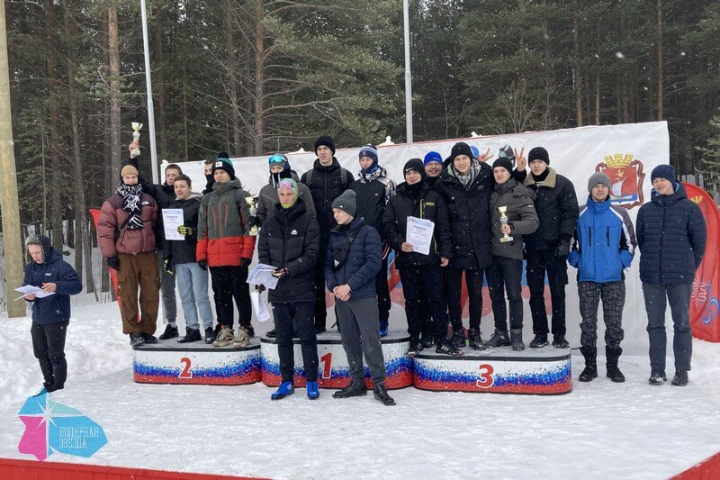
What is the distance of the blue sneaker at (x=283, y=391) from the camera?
16.9ft

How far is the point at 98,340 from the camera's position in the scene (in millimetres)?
7898

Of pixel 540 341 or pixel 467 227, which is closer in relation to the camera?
pixel 467 227

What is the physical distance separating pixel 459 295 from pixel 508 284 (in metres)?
0.45

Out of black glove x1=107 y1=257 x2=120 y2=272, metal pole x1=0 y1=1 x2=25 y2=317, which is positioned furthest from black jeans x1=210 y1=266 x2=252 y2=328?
metal pole x1=0 y1=1 x2=25 y2=317

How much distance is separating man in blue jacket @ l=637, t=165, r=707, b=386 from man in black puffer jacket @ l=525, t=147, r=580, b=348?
0.66m

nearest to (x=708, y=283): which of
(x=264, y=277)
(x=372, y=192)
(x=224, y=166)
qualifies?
(x=372, y=192)

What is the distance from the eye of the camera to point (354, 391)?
5090mm

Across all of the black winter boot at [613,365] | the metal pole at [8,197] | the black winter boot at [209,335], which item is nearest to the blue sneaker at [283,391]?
the black winter boot at [209,335]

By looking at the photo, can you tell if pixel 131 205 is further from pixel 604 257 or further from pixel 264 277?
pixel 604 257

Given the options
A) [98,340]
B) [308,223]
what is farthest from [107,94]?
[308,223]

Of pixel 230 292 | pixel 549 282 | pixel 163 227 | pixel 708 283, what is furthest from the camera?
pixel 708 283

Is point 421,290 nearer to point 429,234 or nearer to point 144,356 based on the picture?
point 429,234

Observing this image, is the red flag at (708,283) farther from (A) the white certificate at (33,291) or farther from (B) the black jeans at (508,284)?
(A) the white certificate at (33,291)

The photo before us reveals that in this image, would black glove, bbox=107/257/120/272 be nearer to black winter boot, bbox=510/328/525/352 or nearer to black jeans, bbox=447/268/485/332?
black jeans, bbox=447/268/485/332
